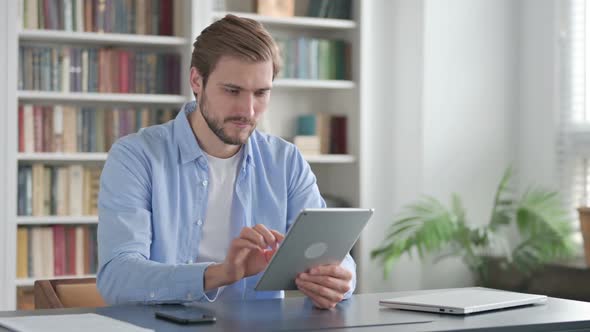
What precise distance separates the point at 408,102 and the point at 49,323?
3.48 m

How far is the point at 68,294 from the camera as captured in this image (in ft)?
8.54

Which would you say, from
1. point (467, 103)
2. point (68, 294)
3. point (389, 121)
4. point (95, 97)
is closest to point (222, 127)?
point (68, 294)

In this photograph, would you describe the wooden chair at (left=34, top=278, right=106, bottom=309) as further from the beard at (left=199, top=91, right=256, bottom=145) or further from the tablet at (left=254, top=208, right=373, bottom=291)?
the tablet at (left=254, top=208, right=373, bottom=291)

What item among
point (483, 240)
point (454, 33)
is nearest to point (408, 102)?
point (454, 33)

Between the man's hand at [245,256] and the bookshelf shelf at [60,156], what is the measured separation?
254 centimetres

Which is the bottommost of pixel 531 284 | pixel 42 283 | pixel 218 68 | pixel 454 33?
pixel 531 284

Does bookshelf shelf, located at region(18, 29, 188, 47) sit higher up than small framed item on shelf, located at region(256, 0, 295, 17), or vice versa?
small framed item on shelf, located at region(256, 0, 295, 17)

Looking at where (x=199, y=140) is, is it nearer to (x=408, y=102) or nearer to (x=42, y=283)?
(x=42, y=283)

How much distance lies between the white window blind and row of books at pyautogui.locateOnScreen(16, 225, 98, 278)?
236 centimetres

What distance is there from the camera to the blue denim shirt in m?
2.13

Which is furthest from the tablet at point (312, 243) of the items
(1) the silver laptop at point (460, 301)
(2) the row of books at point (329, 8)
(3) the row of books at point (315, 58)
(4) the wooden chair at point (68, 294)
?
(2) the row of books at point (329, 8)

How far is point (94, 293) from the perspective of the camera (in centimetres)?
265

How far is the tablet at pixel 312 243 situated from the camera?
1.91 m

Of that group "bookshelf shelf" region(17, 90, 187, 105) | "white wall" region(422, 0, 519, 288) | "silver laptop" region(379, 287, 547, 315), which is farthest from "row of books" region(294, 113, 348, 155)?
"silver laptop" region(379, 287, 547, 315)
